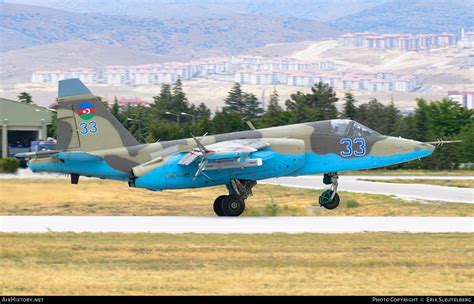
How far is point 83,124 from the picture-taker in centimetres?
2650

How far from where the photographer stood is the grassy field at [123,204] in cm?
2692

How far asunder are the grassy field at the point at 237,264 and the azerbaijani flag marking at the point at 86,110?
6.55 meters

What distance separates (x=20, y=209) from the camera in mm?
26656

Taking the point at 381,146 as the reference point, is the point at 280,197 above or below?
below

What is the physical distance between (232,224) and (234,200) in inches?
87.4

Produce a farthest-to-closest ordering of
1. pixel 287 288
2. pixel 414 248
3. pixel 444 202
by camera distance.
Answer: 1. pixel 444 202
2. pixel 414 248
3. pixel 287 288

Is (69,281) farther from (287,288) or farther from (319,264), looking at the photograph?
(319,264)

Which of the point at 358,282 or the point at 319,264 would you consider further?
the point at 319,264

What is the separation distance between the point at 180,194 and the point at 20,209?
864 centimetres

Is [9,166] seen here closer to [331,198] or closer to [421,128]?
[331,198]

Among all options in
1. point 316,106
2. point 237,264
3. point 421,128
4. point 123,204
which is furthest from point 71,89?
point 316,106

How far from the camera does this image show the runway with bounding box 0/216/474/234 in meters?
22.0

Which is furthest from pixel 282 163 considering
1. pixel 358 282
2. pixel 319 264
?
pixel 358 282

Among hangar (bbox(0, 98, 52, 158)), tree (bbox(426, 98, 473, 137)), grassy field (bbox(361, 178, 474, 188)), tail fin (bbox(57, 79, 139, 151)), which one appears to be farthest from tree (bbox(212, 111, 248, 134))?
tail fin (bbox(57, 79, 139, 151))
